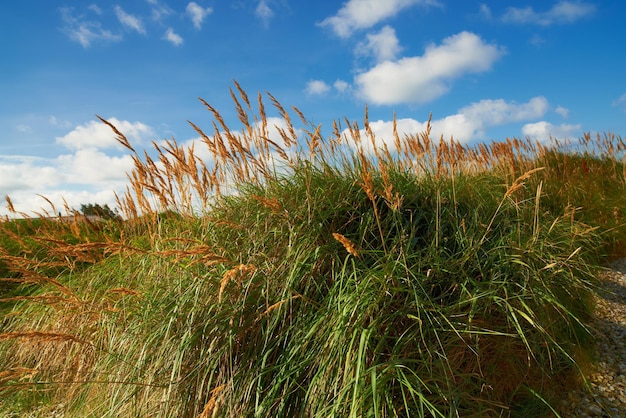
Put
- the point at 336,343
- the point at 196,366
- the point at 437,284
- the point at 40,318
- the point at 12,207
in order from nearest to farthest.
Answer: the point at 336,343 < the point at 196,366 < the point at 437,284 < the point at 40,318 < the point at 12,207

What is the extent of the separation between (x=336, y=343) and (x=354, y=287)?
34 cm

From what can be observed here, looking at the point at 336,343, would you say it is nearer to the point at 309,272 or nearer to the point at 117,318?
the point at 309,272

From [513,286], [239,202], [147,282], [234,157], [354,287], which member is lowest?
[513,286]

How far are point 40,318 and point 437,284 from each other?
10.3 ft

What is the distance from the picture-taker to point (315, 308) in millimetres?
2277

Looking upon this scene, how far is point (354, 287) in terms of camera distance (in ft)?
7.19

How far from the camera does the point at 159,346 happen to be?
2.37 metres

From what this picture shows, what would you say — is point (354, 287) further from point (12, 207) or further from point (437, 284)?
point (12, 207)

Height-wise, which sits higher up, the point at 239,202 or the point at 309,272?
the point at 239,202

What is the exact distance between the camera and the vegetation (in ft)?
6.43

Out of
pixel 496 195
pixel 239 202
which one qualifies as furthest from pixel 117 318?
pixel 496 195

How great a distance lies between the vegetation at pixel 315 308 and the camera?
1.96 meters

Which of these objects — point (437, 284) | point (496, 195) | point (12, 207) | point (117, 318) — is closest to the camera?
point (437, 284)

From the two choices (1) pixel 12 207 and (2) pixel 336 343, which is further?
(1) pixel 12 207
